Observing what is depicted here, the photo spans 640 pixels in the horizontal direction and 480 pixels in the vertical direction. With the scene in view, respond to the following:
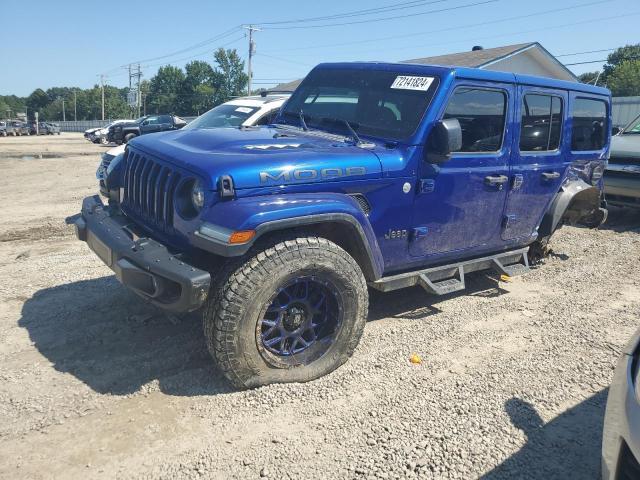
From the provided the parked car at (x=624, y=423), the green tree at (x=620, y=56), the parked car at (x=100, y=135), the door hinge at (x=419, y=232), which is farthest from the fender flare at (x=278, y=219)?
the green tree at (x=620, y=56)

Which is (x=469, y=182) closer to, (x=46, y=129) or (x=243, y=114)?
(x=243, y=114)

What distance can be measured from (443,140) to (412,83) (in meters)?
0.66

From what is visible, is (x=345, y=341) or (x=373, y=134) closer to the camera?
(x=345, y=341)

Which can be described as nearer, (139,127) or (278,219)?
(278,219)

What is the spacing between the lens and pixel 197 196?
298cm

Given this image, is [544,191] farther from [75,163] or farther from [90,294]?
[75,163]

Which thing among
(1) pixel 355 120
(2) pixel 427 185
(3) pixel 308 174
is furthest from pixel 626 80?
(3) pixel 308 174

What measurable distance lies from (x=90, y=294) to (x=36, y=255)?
66.1 inches

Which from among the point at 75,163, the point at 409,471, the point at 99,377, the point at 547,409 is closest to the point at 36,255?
the point at 99,377

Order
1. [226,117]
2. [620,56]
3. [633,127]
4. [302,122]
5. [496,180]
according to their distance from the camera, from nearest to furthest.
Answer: [496,180]
[302,122]
[226,117]
[633,127]
[620,56]

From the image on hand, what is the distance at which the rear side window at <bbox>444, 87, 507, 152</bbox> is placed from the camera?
3965mm

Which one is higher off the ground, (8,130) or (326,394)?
(8,130)

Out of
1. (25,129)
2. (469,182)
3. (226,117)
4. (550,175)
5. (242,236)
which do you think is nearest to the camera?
(242,236)

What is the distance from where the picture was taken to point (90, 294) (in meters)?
4.53
